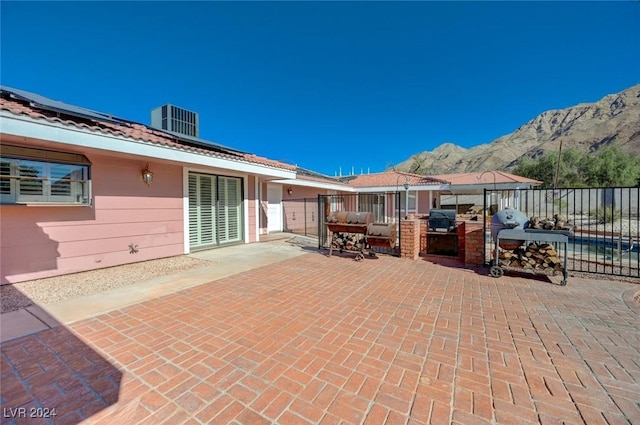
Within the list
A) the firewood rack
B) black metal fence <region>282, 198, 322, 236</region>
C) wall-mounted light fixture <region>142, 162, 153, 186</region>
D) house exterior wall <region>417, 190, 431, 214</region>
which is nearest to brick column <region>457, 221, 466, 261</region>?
the firewood rack

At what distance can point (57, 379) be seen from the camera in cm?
209

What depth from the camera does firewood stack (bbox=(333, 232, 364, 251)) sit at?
719cm

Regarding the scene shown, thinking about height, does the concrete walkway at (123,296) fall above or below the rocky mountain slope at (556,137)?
below

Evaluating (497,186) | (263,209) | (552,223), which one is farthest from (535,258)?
(497,186)

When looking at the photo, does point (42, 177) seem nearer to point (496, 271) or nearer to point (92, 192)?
point (92, 192)

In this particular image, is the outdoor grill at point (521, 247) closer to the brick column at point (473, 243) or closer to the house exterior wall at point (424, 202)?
the brick column at point (473, 243)

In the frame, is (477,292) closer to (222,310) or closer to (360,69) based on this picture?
(222,310)

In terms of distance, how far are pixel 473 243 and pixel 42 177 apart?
9.14 m

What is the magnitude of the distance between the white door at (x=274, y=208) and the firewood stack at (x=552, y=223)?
9.88 m

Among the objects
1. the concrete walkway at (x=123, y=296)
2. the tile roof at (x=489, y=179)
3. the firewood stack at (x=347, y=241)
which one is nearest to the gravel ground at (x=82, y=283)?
the concrete walkway at (x=123, y=296)

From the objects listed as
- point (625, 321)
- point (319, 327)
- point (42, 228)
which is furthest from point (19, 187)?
point (625, 321)

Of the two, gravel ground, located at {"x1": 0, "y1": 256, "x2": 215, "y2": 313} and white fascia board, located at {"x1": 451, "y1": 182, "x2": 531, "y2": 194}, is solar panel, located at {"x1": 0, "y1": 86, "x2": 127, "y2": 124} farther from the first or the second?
white fascia board, located at {"x1": 451, "y1": 182, "x2": 531, "y2": 194}

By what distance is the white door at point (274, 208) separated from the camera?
40.4ft

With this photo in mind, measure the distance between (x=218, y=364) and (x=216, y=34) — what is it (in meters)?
13.2
